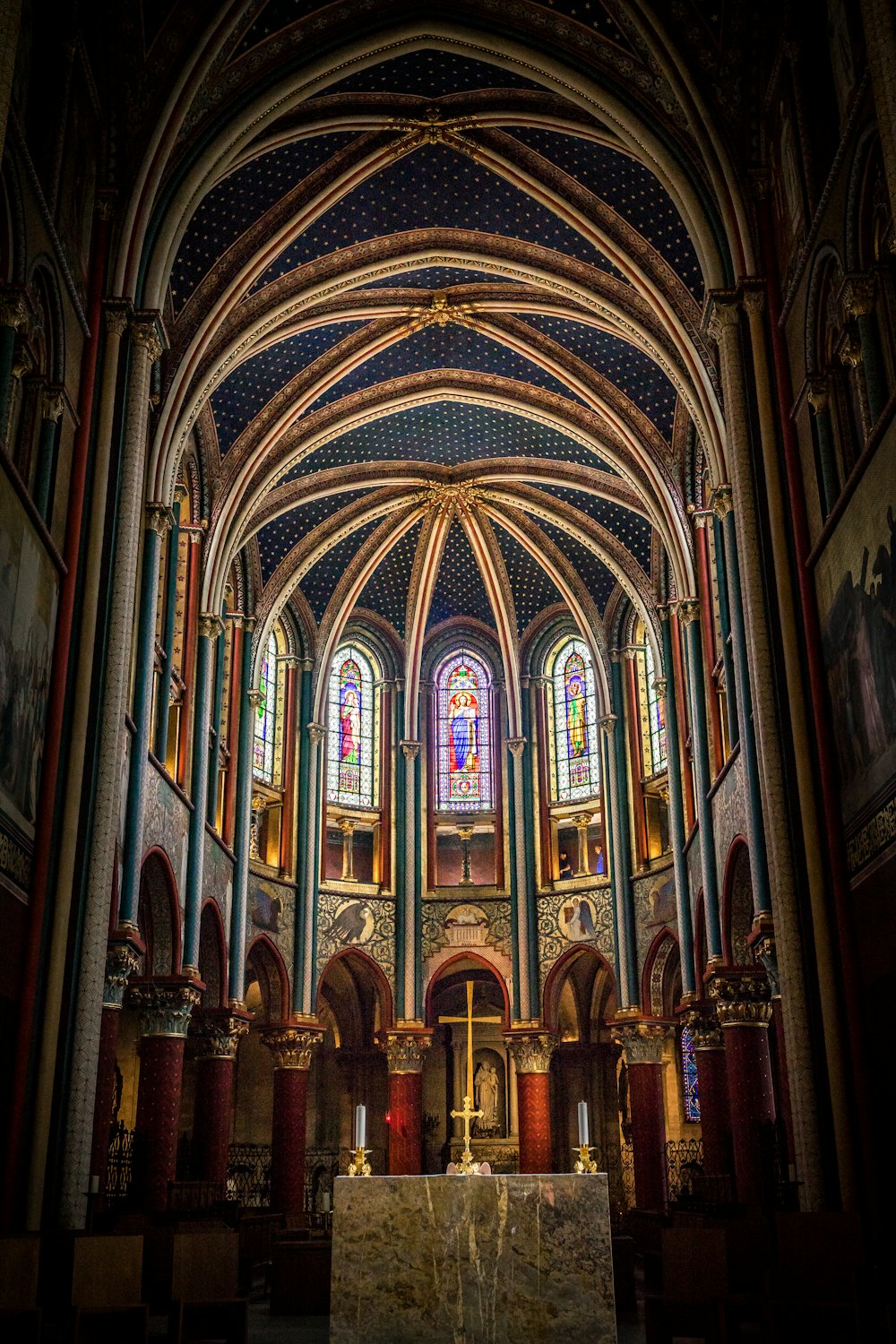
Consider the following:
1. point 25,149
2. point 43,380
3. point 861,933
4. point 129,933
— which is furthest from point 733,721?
point 25,149

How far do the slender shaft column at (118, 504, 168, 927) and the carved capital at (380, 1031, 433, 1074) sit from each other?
10.7 m

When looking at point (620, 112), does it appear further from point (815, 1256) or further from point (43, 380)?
point (815, 1256)

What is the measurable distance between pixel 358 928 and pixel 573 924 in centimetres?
442

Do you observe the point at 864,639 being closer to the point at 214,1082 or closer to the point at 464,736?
the point at 214,1082

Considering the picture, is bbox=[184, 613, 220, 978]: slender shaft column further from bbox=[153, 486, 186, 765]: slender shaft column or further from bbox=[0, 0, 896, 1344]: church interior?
bbox=[153, 486, 186, 765]: slender shaft column

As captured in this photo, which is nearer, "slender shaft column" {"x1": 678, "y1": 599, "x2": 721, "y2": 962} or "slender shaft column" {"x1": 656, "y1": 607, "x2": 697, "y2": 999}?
"slender shaft column" {"x1": 678, "y1": 599, "x2": 721, "y2": 962}

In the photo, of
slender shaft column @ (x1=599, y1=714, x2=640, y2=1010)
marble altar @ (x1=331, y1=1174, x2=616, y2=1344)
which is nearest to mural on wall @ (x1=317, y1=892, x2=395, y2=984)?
slender shaft column @ (x1=599, y1=714, x2=640, y2=1010)

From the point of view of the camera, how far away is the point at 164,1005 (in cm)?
2039

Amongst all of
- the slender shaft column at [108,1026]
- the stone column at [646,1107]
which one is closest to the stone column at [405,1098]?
the stone column at [646,1107]

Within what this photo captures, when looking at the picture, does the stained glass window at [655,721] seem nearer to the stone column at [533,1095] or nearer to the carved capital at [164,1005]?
the stone column at [533,1095]

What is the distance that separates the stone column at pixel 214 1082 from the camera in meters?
22.9

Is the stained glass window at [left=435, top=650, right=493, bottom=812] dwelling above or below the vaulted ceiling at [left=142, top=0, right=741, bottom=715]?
below

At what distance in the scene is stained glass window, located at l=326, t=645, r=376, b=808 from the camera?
97.1ft

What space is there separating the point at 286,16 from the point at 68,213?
4.35 m
